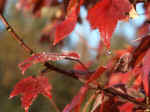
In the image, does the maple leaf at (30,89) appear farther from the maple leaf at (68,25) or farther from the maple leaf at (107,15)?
the maple leaf at (107,15)

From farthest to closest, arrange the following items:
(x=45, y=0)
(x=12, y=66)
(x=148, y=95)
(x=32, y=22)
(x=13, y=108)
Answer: (x=32, y=22) < (x=12, y=66) < (x=13, y=108) < (x=45, y=0) < (x=148, y=95)

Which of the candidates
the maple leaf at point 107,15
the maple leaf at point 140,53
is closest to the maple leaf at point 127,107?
the maple leaf at point 140,53

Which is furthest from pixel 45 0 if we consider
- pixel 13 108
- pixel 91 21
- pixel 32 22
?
pixel 32 22

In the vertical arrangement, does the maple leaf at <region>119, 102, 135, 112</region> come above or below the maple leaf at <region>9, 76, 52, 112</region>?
below

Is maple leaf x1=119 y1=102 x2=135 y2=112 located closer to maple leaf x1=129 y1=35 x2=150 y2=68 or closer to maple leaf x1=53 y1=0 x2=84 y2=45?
maple leaf x1=129 y1=35 x2=150 y2=68

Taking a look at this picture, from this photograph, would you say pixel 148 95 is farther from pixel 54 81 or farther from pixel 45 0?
pixel 54 81

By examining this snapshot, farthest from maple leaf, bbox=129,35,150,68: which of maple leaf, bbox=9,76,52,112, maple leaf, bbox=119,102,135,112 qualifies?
maple leaf, bbox=9,76,52,112
